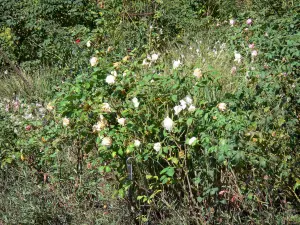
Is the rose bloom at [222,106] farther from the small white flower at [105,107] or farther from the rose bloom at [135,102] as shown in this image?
the small white flower at [105,107]

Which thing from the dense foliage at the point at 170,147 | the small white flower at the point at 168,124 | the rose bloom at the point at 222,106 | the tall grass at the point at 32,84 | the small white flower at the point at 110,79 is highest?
the small white flower at the point at 110,79

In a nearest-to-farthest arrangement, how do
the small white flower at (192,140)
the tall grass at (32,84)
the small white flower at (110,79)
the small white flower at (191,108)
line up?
the small white flower at (192,140) < the small white flower at (191,108) < the small white flower at (110,79) < the tall grass at (32,84)

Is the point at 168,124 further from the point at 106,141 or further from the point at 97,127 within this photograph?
the point at 97,127

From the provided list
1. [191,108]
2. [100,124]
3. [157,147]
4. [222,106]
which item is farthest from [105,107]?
[222,106]

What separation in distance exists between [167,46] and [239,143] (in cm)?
438

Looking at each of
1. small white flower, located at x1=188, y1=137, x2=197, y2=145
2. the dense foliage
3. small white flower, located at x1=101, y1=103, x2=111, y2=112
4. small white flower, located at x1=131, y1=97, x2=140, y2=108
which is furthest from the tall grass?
small white flower, located at x1=188, y1=137, x2=197, y2=145

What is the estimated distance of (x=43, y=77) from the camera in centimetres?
681

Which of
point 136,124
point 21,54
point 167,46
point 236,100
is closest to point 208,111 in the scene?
point 236,100

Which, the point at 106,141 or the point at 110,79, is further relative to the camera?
the point at 110,79

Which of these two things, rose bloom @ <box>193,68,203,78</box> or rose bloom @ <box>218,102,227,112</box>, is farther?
rose bloom @ <box>193,68,203,78</box>

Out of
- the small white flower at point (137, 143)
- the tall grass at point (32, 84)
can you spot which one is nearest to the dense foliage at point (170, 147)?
the small white flower at point (137, 143)

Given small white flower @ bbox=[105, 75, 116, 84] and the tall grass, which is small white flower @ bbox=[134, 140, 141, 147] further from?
the tall grass

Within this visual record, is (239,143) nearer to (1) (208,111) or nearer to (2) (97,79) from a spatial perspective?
(1) (208,111)

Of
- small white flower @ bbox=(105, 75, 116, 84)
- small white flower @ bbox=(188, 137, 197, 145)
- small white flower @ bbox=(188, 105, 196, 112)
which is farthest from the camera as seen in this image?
small white flower @ bbox=(105, 75, 116, 84)
